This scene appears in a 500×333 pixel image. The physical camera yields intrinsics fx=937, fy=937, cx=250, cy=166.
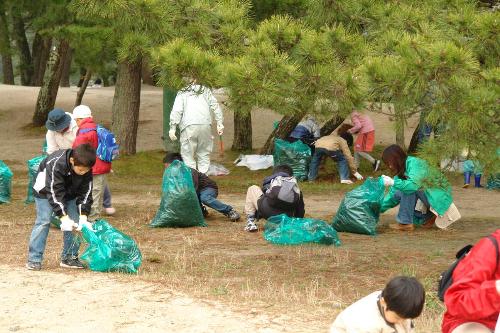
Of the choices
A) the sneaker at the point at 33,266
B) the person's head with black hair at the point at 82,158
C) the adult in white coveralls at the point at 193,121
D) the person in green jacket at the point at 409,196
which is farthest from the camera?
the adult in white coveralls at the point at 193,121

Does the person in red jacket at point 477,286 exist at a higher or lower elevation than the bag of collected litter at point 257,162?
higher

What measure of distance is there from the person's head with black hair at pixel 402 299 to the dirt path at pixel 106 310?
1.55 metres

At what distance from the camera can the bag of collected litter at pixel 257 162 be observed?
50.4 ft

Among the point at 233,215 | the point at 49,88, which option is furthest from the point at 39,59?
the point at 233,215

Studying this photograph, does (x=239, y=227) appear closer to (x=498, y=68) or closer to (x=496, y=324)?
(x=498, y=68)

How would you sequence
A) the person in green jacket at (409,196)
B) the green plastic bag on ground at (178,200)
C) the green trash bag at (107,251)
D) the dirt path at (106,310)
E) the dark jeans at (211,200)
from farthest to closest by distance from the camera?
the dark jeans at (211,200), the green plastic bag on ground at (178,200), the person in green jacket at (409,196), the green trash bag at (107,251), the dirt path at (106,310)

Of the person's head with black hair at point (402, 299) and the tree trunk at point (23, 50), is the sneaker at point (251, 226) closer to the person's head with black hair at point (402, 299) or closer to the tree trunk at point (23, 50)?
the person's head with black hair at point (402, 299)

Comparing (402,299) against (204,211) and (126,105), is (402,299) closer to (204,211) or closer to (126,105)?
(204,211)

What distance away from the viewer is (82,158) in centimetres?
667

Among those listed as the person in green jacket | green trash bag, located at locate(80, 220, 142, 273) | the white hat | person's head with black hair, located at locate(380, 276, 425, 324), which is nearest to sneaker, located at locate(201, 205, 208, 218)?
the white hat

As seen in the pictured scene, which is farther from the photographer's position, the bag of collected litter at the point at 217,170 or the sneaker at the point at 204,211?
the bag of collected litter at the point at 217,170

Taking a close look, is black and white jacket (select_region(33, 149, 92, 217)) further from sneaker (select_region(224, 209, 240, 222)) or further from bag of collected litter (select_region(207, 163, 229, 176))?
bag of collected litter (select_region(207, 163, 229, 176))

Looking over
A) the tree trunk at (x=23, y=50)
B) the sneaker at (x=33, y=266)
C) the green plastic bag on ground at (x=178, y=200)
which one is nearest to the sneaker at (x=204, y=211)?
the green plastic bag on ground at (x=178, y=200)

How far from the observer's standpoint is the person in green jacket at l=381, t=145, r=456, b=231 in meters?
9.18
